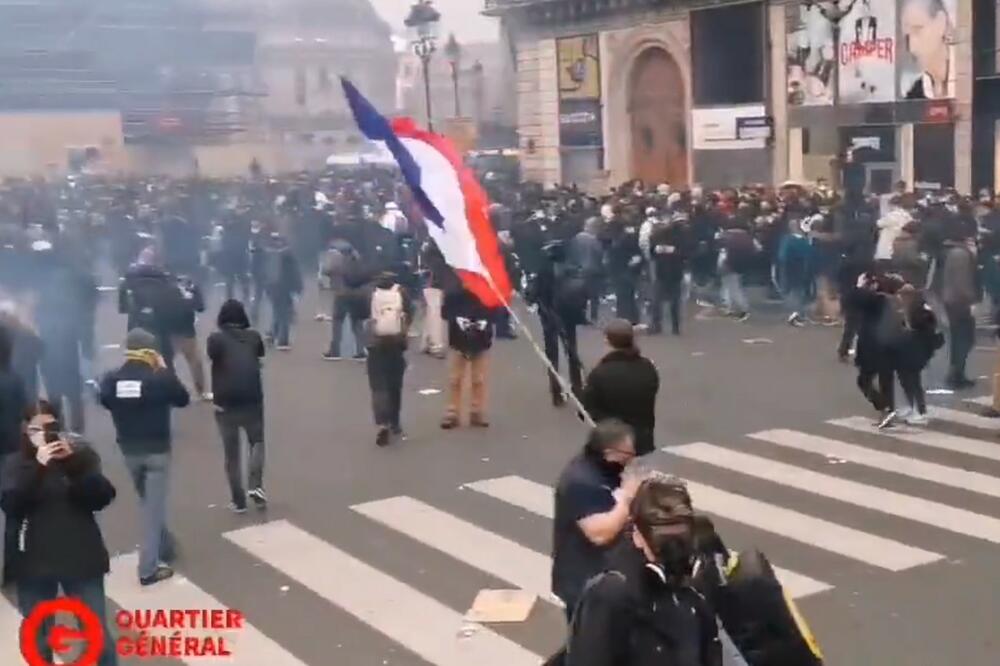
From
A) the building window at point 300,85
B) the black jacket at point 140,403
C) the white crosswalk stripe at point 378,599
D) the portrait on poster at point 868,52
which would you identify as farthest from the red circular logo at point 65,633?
the portrait on poster at point 868,52

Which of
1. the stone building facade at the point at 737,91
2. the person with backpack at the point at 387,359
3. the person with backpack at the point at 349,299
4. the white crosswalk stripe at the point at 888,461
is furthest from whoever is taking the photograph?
the stone building facade at the point at 737,91

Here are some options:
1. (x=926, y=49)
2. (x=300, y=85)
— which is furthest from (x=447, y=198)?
(x=926, y=49)

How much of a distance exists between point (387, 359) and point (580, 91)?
2712cm

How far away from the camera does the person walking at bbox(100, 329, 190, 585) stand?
7871 mm

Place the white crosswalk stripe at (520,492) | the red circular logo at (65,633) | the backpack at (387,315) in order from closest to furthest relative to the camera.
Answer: the red circular logo at (65,633) < the white crosswalk stripe at (520,492) < the backpack at (387,315)

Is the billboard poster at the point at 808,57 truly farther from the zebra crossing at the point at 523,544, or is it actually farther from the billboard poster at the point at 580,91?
the zebra crossing at the point at 523,544

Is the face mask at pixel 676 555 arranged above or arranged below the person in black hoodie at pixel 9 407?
above

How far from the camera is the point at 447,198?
880 centimetres

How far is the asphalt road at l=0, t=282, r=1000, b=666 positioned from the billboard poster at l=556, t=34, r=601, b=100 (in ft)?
78.4

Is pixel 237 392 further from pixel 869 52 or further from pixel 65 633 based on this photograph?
pixel 869 52

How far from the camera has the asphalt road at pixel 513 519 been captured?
688cm

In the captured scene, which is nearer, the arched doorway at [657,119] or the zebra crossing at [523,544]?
the zebra crossing at [523,544]

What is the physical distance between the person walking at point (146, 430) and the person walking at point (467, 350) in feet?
13.5

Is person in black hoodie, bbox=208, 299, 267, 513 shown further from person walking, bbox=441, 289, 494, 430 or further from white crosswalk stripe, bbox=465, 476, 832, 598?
person walking, bbox=441, 289, 494, 430
